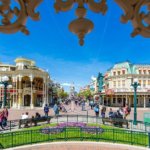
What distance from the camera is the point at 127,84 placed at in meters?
57.8

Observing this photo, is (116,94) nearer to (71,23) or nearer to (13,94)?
(13,94)

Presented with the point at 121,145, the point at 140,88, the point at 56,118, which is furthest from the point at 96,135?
the point at 140,88

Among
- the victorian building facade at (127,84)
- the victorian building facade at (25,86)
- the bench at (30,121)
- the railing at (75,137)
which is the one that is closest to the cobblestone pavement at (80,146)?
the railing at (75,137)

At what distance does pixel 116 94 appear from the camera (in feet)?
193

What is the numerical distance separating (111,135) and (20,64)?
4591cm

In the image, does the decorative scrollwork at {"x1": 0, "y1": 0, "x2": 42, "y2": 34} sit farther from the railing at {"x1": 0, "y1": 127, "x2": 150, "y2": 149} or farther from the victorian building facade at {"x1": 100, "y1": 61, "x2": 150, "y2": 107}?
the victorian building facade at {"x1": 100, "y1": 61, "x2": 150, "y2": 107}

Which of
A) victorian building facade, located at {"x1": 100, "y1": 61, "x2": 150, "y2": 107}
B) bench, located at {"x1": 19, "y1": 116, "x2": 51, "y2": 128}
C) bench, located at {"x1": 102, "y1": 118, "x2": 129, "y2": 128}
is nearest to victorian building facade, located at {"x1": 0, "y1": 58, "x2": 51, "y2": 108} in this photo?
victorian building facade, located at {"x1": 100, "y1": 61, "x2": 150, "y2": 107}

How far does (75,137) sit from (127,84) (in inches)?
1826

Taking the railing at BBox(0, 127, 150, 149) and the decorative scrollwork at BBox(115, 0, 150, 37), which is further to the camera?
the railing at BBox(0, 127, 150, 149)

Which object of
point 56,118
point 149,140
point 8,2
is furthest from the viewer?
point 56,118

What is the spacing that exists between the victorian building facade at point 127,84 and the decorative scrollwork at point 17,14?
5550 cm

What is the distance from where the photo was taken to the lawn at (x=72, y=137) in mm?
11398

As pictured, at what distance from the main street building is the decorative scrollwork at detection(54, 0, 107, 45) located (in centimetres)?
5527

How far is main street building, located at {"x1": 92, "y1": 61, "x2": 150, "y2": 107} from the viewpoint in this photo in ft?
186
